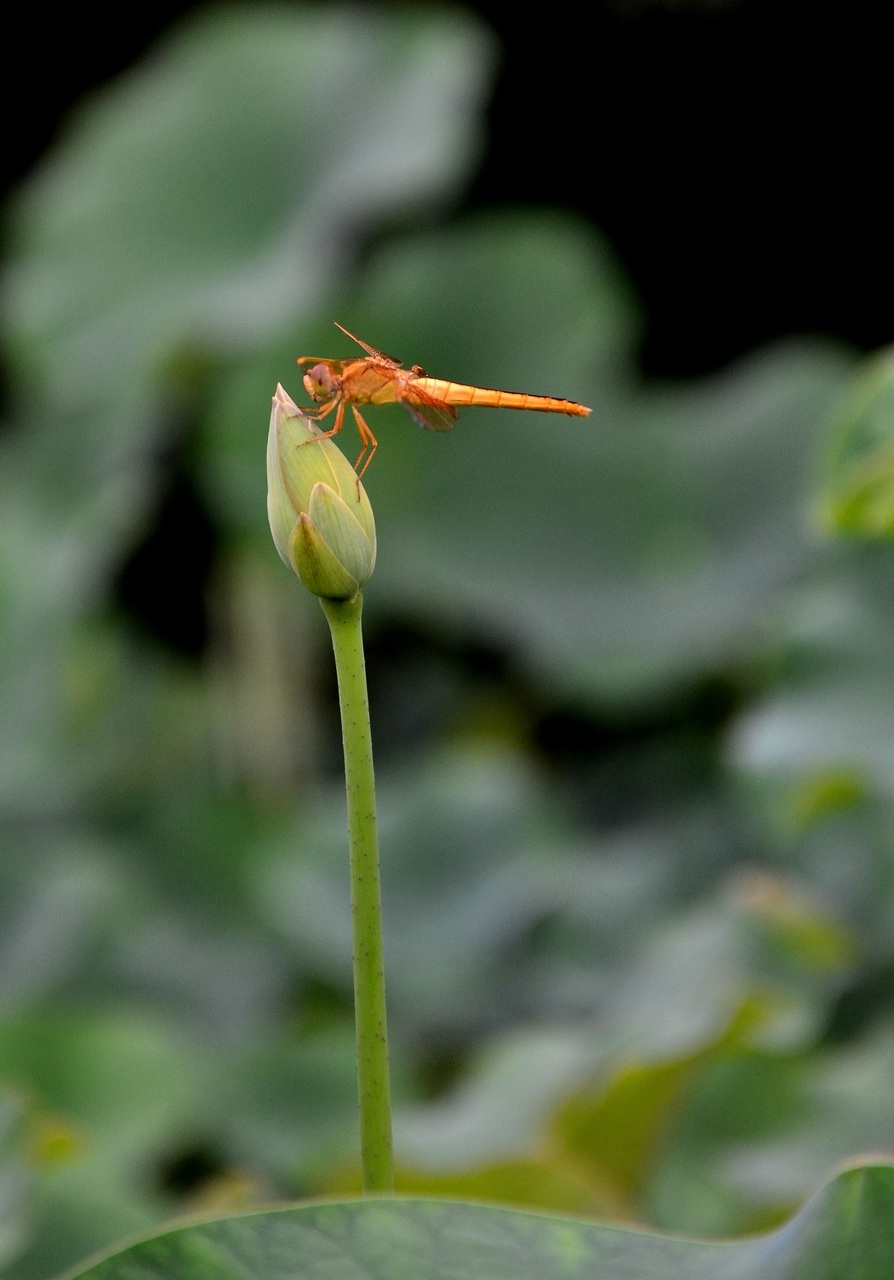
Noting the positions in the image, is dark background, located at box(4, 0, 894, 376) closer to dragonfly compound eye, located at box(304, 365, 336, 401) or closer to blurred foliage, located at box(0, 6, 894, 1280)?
blurred foliage, located at box(0, 6, 894, 1280)

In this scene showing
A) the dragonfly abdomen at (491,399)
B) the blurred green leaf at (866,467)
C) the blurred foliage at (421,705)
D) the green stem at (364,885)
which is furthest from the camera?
the blurred foliage at (421,705)

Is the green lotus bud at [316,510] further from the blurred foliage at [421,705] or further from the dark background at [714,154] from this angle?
the dark background at [714,154]

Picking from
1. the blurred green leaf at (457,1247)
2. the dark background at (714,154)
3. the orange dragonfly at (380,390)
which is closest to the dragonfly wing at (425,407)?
the orange dragonfly at (380,390)

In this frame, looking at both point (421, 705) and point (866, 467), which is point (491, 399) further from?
point (421, 705)

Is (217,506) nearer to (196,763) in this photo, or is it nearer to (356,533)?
(196,763)

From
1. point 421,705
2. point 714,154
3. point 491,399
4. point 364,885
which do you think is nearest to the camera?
point 364,885

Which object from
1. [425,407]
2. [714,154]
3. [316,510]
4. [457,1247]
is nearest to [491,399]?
[425,407]

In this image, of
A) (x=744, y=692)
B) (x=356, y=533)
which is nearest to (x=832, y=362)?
(x=744, y=692)
